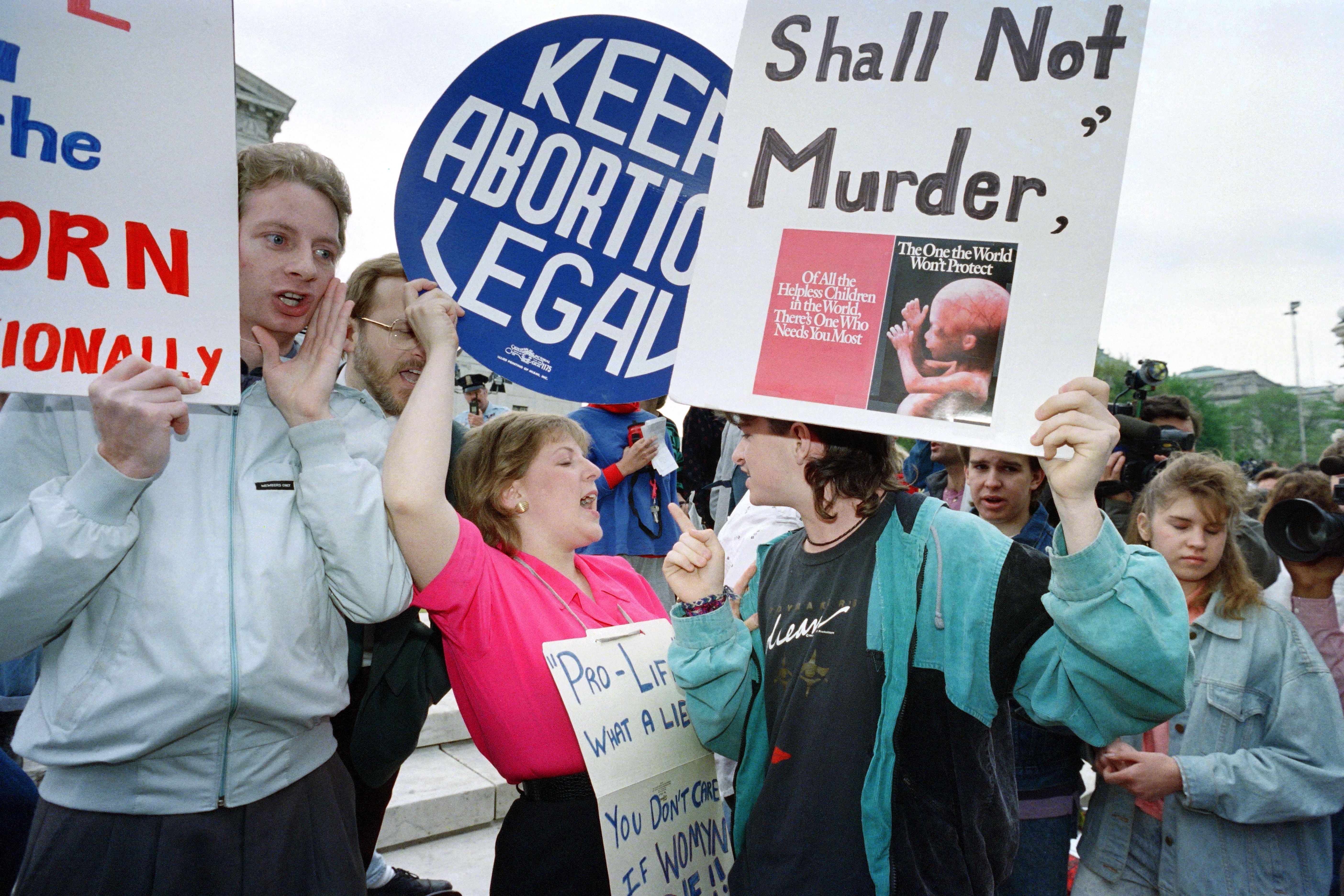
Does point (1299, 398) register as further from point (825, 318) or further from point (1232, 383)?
point (825, 318)

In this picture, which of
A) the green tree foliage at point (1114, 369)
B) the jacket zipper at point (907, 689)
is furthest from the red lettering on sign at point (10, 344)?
the green tree foliage at point (1114, 369)

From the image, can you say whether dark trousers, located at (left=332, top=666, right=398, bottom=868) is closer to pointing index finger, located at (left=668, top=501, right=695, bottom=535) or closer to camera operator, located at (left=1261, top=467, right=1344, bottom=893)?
pointing index finger, located at (left=668, top=501, right=695, bottom=535)

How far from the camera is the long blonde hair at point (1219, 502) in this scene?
255 centimetres

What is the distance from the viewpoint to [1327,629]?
325 centimetres

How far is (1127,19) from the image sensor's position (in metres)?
1.24

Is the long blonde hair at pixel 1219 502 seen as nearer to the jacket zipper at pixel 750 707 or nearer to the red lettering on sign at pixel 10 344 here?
the jacket zipper at pixel 750 707

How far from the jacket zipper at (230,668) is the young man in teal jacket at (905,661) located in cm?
78

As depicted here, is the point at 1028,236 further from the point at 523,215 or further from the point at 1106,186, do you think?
the point at 523,215

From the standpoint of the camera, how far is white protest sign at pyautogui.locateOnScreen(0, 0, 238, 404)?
1317mm

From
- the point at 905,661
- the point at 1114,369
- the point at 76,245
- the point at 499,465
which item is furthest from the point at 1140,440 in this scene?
the point at 1114,369

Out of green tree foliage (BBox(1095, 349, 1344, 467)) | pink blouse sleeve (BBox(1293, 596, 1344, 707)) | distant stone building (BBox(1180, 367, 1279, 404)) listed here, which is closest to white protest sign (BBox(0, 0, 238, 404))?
pink blouse sleeve (BBox(1293, 596, 1344, 707))

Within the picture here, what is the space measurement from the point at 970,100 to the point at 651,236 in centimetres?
64

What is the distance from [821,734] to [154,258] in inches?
55.4

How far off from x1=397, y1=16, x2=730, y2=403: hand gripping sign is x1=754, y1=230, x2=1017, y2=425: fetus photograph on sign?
0.39 meters
